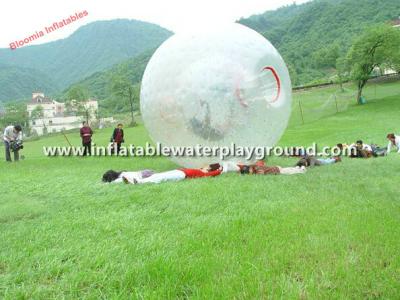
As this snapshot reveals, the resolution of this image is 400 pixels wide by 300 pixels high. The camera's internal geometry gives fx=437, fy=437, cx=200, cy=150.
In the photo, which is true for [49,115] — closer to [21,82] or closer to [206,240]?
[21,82]

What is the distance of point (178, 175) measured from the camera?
9.01 m

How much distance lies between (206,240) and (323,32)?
315ft

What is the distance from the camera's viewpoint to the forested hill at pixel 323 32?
3046 inches

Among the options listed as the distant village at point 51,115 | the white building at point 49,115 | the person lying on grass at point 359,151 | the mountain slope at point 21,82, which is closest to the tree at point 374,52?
the person lying on grass at point 359,151

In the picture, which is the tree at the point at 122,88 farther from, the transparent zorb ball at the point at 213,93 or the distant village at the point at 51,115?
the transparent zorb ball at the point at 213,93

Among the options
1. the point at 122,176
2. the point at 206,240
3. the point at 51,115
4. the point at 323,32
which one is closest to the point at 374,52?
the point at 122,176

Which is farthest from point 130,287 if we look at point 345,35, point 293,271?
point 345,35

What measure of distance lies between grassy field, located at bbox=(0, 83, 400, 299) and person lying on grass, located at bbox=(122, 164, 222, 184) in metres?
0.52

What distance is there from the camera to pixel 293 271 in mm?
3783

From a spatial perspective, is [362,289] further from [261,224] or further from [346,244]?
[261,224]

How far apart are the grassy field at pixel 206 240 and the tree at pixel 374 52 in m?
30.7

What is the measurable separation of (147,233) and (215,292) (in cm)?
176

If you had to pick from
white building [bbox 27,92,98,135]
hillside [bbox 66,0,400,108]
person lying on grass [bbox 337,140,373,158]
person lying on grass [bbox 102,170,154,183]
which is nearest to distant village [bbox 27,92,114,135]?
white building [bbox 27,92,98,135]

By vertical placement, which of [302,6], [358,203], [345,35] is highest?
[302,6]
